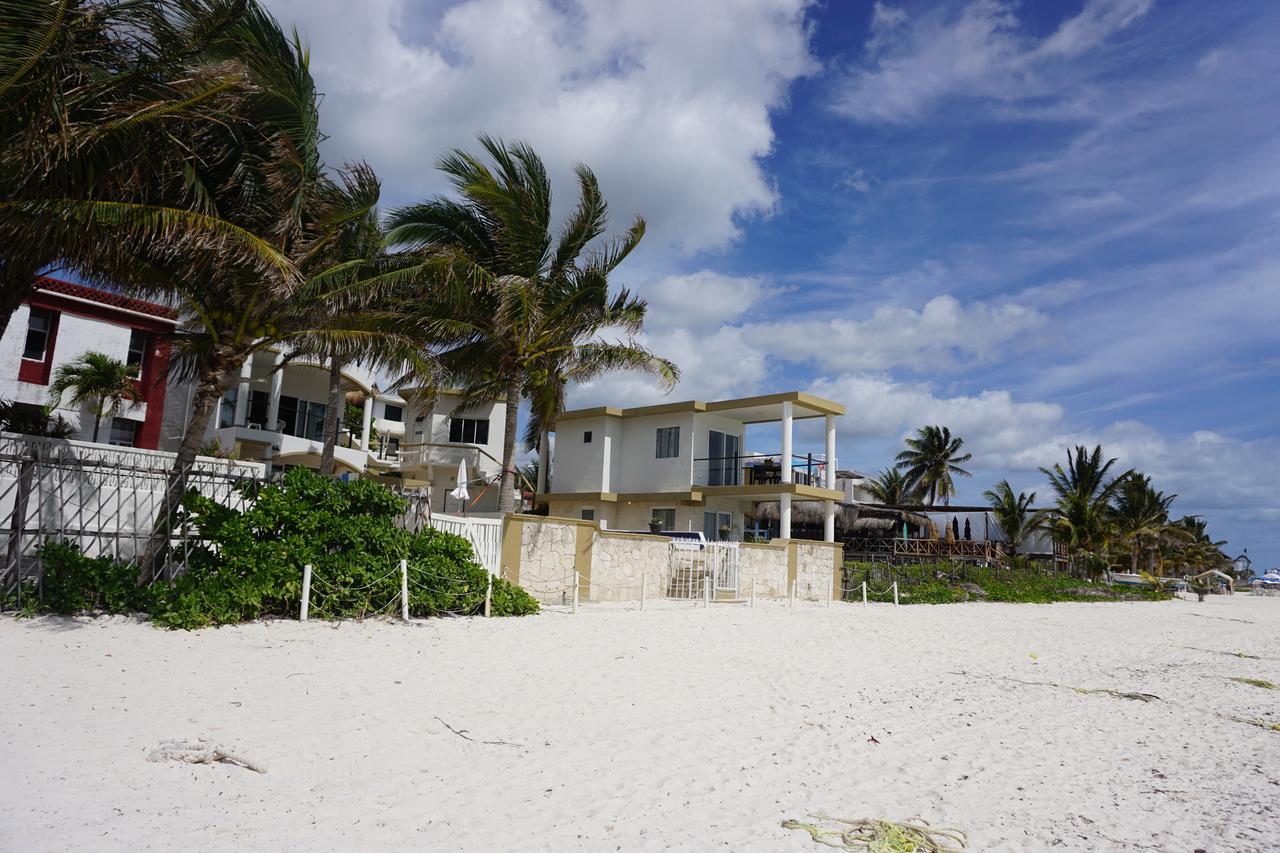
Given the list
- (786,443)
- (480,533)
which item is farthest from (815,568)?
(480,533)

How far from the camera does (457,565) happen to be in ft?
45.7

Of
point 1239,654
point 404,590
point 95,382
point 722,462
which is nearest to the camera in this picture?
point 404,590

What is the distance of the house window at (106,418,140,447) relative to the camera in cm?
2533

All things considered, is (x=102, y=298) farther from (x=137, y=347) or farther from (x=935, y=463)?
(x=935, y=463)

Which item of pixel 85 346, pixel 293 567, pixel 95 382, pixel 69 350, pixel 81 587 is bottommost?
pixel 81 587

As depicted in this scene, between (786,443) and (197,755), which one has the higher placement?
(786,443)

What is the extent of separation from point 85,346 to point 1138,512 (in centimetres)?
6230

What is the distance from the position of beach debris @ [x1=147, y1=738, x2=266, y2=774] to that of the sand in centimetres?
10

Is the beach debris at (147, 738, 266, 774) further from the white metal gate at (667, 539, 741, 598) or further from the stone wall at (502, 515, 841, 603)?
the white metal gate at (667, 539, 741, 598)

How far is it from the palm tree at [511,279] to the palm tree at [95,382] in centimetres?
936

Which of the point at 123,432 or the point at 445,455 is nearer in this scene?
the point at 123,432

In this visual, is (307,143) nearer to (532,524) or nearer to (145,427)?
(532,524)

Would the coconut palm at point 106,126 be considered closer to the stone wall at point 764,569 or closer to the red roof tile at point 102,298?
the red roof tile at point 102,298

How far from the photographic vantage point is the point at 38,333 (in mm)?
24062
